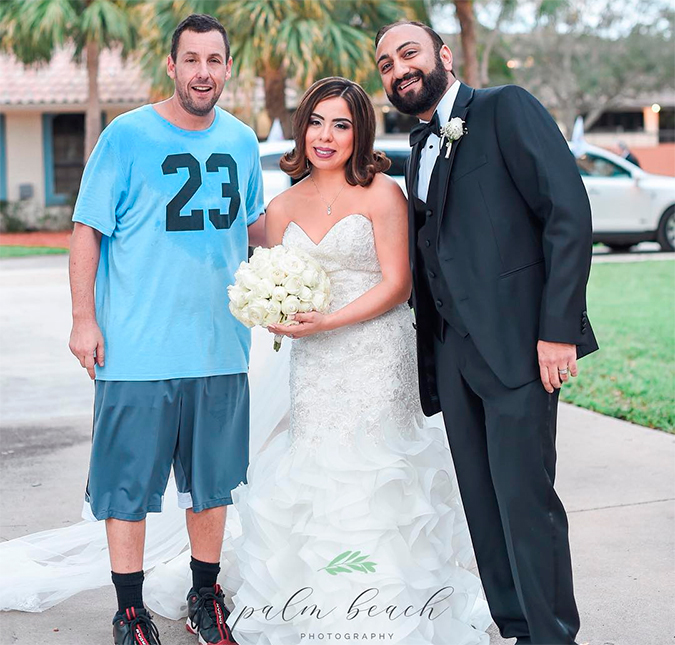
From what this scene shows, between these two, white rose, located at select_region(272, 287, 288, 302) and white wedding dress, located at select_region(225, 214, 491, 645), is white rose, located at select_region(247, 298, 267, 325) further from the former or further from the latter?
white wedding dress, located at select_region(225, 214, 491, 645)

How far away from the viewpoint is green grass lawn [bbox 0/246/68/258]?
778 inches

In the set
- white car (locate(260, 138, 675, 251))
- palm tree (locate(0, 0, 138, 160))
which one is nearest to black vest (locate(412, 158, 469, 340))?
white car (locate(260, 138, 675, 251))

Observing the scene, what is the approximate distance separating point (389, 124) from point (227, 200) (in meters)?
31.4

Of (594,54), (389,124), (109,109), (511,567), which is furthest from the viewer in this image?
(594,54)

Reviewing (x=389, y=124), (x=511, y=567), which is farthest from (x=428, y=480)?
(x=389, y=124)

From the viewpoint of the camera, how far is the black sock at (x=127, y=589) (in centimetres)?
366

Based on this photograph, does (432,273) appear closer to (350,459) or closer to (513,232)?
(513,232)

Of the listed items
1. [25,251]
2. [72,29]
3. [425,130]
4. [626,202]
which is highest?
[72,29]

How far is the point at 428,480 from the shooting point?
3.57m

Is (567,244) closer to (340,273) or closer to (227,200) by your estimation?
(340,273)

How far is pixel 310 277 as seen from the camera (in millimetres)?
3389

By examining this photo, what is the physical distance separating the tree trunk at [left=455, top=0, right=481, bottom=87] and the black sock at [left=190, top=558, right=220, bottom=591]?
14.5m

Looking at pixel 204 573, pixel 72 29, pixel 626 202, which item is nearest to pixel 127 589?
pixel 204 573

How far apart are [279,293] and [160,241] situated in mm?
551
